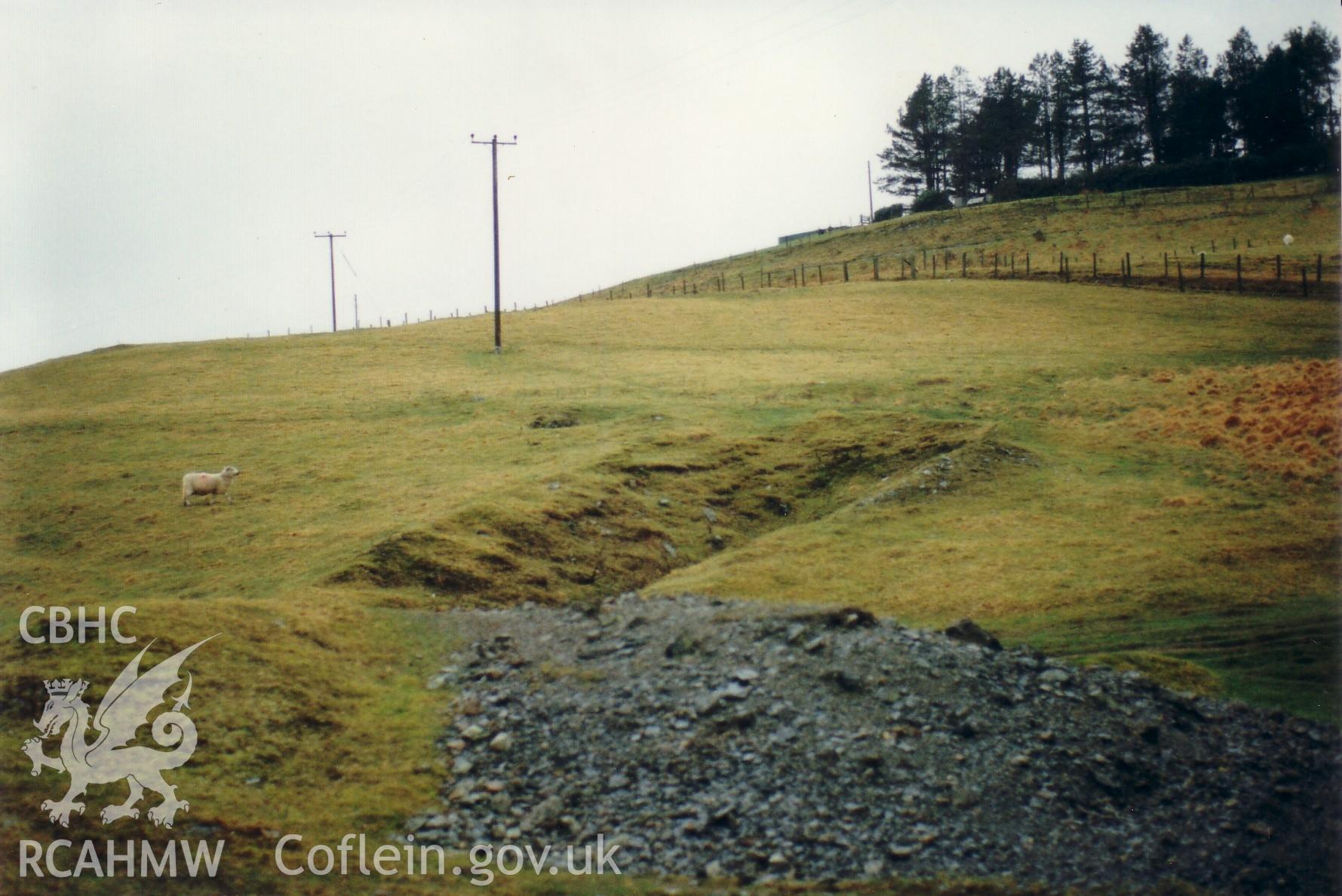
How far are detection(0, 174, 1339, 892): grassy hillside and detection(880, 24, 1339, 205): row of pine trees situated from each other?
42843 millimetres

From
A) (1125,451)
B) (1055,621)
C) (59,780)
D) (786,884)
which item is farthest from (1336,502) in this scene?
(59,780)

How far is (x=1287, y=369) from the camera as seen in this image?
110 feet

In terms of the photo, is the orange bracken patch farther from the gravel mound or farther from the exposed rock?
the gravel mound

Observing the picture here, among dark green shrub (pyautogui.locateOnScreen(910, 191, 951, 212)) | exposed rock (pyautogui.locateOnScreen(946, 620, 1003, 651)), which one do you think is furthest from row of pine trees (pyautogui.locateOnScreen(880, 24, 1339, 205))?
exposed rock (pyautogui.locateOnScreen(946, 620, 1003, 651))

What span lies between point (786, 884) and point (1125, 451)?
2123 cm

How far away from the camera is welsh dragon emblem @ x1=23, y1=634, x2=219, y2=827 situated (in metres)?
12.2

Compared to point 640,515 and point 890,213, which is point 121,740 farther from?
point 890,213

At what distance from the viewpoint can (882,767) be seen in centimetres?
1313

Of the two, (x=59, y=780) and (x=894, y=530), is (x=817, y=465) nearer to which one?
(x=894, y=530)

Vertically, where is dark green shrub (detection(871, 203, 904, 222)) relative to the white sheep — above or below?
above

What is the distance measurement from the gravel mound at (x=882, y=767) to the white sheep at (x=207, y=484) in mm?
14883

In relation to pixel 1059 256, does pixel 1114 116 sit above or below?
above

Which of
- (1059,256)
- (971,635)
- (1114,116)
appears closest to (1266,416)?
(971,635)

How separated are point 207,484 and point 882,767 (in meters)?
22.0
